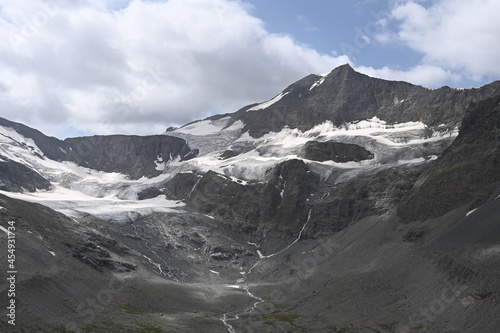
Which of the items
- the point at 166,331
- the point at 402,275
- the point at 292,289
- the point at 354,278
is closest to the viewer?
the point at 166,331

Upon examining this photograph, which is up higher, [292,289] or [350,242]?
[350,242]

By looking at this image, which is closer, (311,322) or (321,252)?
(311,322)

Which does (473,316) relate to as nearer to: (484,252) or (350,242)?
(484,252)

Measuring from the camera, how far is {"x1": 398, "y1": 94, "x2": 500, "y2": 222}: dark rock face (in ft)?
528

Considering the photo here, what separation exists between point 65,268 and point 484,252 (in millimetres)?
96553

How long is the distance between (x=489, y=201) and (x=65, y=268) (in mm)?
105835

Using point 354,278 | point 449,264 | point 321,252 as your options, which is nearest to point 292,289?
point 354,278

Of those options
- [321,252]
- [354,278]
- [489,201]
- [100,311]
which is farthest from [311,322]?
[321,252]

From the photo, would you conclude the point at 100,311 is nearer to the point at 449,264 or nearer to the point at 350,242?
the point at 449,264

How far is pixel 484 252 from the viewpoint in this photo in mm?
116188

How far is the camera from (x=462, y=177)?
168625 millimetres

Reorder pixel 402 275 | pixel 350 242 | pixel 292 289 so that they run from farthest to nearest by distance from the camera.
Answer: pixel 350 242
pixel 292 289
pixel 402 275

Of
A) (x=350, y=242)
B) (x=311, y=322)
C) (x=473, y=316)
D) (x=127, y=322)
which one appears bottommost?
(x=473, y=316)

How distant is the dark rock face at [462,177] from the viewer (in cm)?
16088
